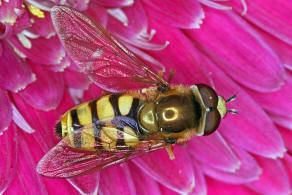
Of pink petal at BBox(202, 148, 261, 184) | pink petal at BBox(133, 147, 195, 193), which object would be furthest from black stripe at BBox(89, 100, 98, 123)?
pink petal at BBox(202, 148, 261, 184)

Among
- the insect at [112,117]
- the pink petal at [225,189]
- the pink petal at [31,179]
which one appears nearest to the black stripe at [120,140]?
the insect at [112,117]

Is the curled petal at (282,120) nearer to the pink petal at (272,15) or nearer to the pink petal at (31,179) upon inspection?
the pink petal at (272,15)

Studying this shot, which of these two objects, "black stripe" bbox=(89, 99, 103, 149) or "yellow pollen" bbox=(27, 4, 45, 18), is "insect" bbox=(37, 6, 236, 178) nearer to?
"black stripe" bbox=(89, 99, 103, 149)

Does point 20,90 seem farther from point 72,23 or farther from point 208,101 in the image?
point 208,101

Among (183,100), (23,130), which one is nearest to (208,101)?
(183,100)

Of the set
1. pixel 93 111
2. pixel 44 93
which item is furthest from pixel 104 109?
pixel 44 93

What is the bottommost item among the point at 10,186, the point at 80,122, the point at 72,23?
the point at 10,186
